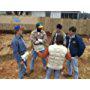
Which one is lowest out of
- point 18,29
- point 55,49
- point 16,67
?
point 16,67

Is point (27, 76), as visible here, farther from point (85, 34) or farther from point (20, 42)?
point (85, 34)

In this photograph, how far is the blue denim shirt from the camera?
18.9 ft

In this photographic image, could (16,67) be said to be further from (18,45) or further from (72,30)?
(72,30)

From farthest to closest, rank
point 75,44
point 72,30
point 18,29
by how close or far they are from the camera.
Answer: point 75,44 → point 72,30 → point 18,29

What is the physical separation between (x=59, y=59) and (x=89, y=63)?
4.63m

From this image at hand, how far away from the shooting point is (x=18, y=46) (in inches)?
230

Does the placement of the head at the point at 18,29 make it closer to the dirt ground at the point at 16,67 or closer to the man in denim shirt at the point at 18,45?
the man in denim shirt at the point at 18,45

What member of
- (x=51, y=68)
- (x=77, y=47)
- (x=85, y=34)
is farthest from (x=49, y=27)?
(x=51, y=68)

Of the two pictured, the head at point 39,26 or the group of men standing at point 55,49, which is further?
the head at point 39,26

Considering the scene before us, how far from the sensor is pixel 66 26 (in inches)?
601

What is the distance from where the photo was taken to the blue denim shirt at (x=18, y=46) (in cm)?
576

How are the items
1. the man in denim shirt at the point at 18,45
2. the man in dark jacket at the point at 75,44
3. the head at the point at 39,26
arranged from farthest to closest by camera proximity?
1. the head at the point at 39,26
2. the man in dark jacket at the point at 75,44
3. the man in denim shirt at the point at 18,45

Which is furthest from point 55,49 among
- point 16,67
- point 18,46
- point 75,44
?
point 16,67

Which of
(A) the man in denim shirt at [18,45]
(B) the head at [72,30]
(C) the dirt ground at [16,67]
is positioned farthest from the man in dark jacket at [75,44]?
(C) the dirt ground at [16,67]
